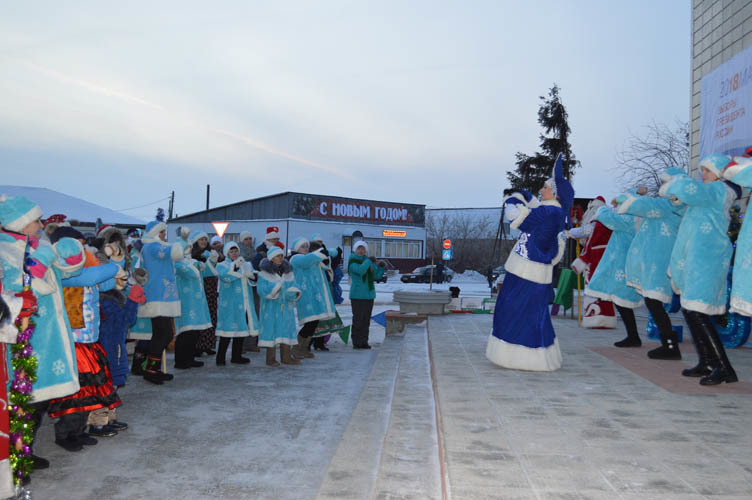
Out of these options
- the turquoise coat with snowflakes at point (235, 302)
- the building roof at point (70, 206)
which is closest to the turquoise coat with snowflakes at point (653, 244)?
the turquoise coat with snowflakes at point (235, 302)

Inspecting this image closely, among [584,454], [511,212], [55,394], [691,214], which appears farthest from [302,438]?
[691,214]

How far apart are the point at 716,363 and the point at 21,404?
5.30 m

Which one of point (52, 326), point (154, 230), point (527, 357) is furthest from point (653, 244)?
point (52, 326)

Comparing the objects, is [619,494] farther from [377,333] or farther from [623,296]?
[377,333]

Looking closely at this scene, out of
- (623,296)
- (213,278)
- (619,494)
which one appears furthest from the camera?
(213,278)

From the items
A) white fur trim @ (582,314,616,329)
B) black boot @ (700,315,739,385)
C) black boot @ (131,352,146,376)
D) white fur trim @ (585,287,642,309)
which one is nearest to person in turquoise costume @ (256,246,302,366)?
black boot @ (131,352,146,376)

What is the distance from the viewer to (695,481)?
9.33 ft

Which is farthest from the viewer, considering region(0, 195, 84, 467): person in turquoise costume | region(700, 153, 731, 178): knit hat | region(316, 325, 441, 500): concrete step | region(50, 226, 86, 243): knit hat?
region(700, 153, 731, 178): knit hat

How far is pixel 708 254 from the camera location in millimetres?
5238

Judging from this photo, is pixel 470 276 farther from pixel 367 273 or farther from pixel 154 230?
pixel 154 230

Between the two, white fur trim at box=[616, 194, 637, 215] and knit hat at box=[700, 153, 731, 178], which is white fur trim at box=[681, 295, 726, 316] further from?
white fur trim at box=[616, 194, 637, 215]

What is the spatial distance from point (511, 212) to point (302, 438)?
119 inches

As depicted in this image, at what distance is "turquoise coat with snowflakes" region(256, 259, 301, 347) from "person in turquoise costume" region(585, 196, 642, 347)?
3.92 m

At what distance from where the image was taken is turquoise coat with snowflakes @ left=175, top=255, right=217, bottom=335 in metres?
7.37
